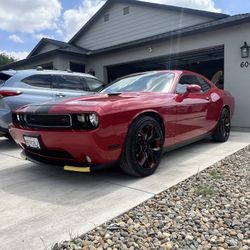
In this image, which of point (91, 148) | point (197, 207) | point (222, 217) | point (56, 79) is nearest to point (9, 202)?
point (91, 148)

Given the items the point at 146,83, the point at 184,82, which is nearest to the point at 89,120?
the point at 146,83

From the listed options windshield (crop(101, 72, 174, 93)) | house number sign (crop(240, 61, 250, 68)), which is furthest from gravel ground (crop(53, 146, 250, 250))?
house number sign (crop(240, 61, 250, 68))

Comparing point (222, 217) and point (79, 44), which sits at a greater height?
point (79, 44)

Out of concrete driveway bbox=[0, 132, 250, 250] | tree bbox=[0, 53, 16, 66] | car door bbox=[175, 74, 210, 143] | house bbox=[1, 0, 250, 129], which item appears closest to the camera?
concrete driveway bbox=[0, 132, 250, 250]

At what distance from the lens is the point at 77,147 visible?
301 cm

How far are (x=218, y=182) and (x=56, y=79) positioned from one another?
413 centimetres

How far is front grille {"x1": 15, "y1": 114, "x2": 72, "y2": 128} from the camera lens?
121 inches

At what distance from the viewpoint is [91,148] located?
2.96 m

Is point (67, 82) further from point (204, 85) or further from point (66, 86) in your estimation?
point (204, 85)

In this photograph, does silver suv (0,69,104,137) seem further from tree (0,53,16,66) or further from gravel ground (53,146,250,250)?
tree (0,53,16,66)

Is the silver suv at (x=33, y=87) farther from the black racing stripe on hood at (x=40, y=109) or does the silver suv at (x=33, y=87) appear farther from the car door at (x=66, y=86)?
the black racing stripe on hood at (x=40, y=109)

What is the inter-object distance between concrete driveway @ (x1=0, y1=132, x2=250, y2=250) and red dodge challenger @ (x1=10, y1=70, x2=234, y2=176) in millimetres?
254

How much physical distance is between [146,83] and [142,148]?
4.17 feet

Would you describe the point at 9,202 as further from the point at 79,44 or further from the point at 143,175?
the point at 79,44
